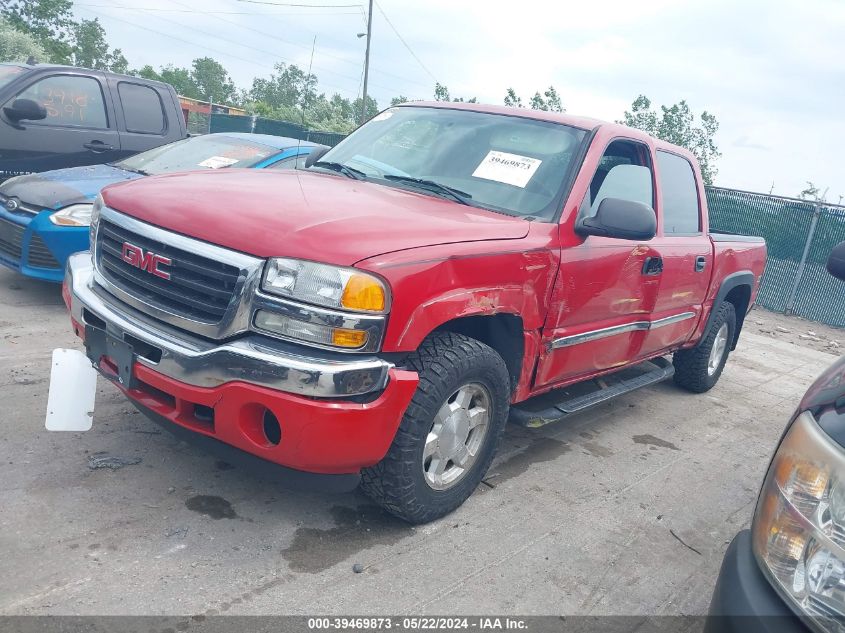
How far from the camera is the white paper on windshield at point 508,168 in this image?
3.79 metres

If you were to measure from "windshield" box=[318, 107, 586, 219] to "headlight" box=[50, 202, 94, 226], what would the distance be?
237 centimetres

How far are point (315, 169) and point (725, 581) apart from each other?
10.3ft

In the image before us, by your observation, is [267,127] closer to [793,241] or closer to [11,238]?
[793,241]

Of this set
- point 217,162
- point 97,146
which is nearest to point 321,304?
point 217,162

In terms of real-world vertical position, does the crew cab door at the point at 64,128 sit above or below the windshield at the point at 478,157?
below

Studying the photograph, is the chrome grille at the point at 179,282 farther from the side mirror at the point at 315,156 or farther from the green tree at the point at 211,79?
the green tree at the point at 211,79

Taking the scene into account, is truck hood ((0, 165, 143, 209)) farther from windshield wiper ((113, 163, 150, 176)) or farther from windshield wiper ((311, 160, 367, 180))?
windshield wiper ((311, 160, 367, 180))

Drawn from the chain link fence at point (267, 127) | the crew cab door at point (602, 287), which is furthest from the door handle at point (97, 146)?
the chain link fence at point (267, 127)

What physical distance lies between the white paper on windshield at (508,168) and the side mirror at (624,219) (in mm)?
428

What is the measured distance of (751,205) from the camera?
12516 millimetres

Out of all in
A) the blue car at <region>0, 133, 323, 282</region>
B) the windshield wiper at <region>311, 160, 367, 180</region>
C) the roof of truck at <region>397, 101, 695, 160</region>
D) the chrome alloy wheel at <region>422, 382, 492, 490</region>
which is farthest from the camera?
the blue car at <region>0, 133, 323, 282</region>

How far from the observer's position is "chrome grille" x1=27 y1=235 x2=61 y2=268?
5617 mm

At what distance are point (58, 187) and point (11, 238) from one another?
0.53 metres

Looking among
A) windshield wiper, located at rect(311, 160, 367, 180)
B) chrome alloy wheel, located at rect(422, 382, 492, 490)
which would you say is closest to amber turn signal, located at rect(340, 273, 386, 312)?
chrome alloy wheel, located at rect(422, 382, 492, 490)
